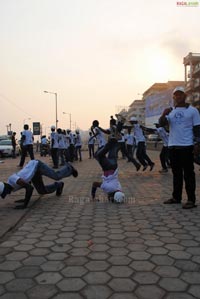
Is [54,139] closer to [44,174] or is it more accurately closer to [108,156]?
[108,156]

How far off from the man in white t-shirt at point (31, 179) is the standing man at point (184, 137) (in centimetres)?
213

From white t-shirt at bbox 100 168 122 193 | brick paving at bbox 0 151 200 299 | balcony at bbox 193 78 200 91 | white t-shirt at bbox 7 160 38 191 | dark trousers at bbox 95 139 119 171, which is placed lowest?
brick paving at bbox 0 151 200 299

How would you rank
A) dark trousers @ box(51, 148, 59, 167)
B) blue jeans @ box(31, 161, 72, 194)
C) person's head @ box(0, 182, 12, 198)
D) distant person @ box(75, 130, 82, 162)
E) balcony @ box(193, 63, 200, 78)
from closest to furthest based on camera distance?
person's head @ box(0, 182, 12, 198) < blue jeans @ box(31, 161, 72, 194) < dark trousers @ box(51, 148, 59, 167) < distant person @ box(75, 130, 82, 162) < balcony @ box(193, 63, 200, 78)

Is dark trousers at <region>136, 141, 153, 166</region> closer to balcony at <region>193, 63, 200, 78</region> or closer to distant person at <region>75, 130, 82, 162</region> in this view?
distant person at <region>75, 130, 82, 162</region>

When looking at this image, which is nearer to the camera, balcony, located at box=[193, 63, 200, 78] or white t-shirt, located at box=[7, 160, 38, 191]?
white t-shirt, located at box=[7, 160, 38, 191]

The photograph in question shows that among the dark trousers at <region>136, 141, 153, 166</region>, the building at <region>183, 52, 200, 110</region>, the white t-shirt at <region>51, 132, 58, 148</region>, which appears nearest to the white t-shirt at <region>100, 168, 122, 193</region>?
the dark trousers at <region>136, 141, 153, 166</region>

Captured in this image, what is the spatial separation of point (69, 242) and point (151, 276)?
1.31 m

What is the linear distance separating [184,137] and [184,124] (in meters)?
A: 0.21

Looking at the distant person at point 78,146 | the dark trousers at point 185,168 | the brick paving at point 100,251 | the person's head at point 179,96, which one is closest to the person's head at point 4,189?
the brick paving at point 100,251

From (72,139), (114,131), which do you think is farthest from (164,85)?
(114,131)

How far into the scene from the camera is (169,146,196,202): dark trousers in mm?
6133

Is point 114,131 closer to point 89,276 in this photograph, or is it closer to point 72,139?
point 89,276

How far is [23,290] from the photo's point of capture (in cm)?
295

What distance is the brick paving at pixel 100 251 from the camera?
296 centimetres
